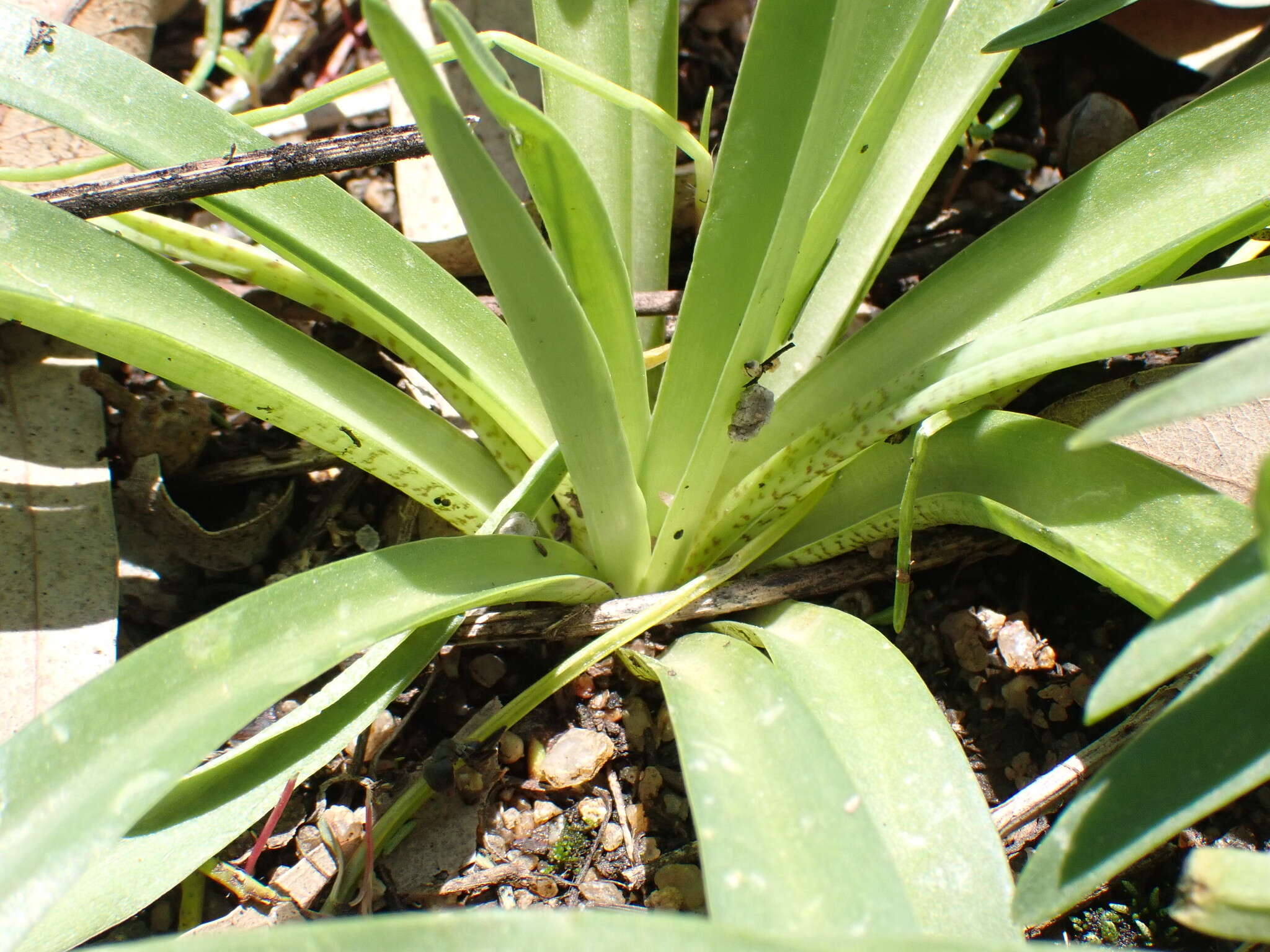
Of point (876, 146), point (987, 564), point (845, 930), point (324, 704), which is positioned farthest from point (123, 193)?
point (987, 564)

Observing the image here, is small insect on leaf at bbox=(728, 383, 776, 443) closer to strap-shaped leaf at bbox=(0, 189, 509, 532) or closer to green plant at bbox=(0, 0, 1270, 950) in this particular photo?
green plant at bbox=(0, 0, 1270, 950)

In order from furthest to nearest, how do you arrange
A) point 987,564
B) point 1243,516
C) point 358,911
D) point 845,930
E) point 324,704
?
1. point 987,564
2. point 358,911
3. point 324,704
4. point 1243,516
5. point 845,930

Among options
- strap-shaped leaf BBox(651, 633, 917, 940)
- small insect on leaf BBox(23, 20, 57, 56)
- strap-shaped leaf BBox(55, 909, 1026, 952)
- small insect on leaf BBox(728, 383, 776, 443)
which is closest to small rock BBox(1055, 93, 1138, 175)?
small insect on leaf BBox(728, 383, 776, 443)

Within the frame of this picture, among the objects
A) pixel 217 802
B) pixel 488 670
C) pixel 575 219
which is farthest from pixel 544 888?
pixel 575 219

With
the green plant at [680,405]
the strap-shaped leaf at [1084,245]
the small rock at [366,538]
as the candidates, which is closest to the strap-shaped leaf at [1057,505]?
the green plant at [680,405]

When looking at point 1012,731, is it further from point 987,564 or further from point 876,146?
point 876,146

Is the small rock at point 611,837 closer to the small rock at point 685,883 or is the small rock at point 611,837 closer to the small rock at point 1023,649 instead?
the small rock at point 685,883
